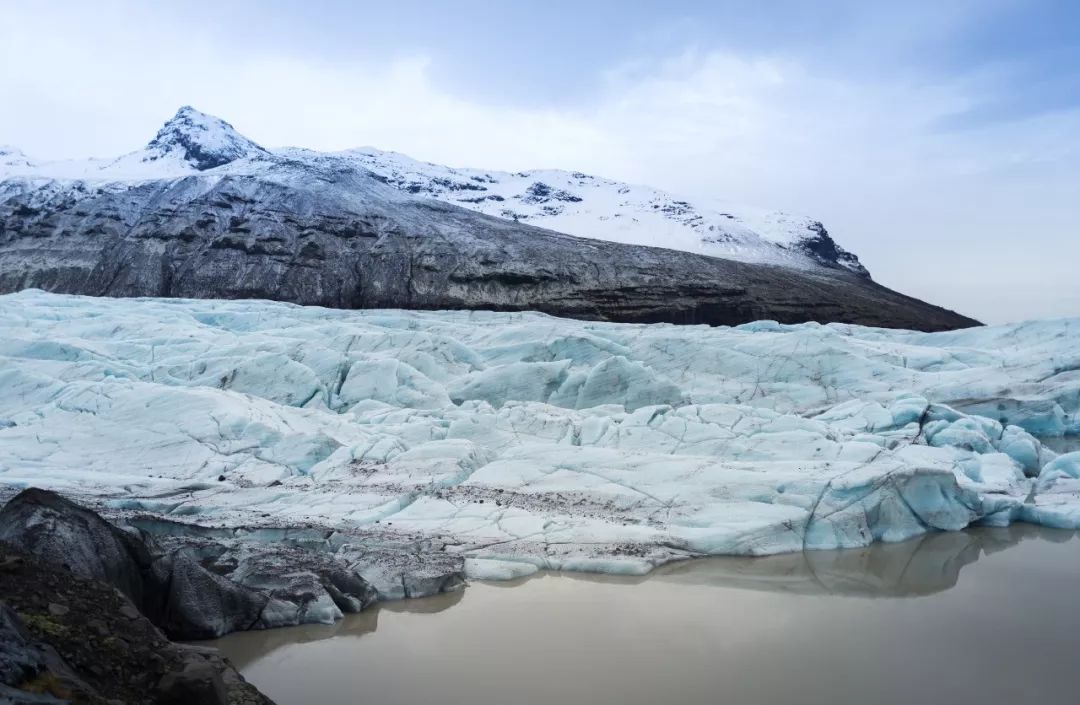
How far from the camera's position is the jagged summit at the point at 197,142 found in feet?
155

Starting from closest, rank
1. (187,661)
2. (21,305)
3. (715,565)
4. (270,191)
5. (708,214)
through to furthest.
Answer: (187,661) → (715,565) → (21,305) → (270,191) → (708,214)

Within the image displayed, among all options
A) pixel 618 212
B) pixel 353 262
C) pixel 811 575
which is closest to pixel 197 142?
pixel 353 262

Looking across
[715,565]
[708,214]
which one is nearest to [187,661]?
[715,565]

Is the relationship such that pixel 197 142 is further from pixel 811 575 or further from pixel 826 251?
pixel 811 575

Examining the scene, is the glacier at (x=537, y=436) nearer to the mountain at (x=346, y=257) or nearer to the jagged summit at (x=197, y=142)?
the mountain at (x=346, y=257)

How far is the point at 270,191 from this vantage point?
109 feet

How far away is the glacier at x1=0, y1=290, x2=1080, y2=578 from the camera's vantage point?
8.50 m

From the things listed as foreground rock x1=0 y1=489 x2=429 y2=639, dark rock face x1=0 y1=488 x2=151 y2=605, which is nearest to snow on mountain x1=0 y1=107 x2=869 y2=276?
foreground rock x1=0 y1=489 x2=429 y2=639

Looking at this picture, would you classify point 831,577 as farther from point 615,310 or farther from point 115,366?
point 615,310

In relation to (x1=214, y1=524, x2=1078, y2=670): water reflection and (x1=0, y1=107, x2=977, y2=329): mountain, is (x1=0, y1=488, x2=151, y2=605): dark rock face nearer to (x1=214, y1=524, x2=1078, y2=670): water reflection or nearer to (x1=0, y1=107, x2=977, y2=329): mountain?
(x1=214, y1=524, x2=1078, y2=670): water reflection

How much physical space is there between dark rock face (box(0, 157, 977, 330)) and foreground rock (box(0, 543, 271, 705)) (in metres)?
23.4

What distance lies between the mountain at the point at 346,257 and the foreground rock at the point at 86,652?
77.0 feet

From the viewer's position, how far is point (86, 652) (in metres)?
3.49

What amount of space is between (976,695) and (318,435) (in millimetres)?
9252
